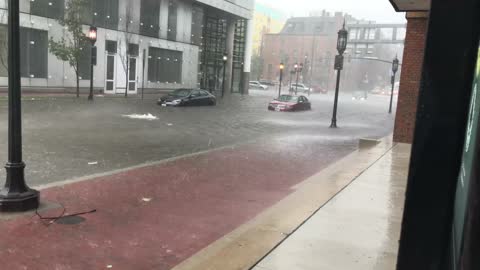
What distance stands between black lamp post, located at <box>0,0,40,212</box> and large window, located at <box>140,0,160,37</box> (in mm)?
37075

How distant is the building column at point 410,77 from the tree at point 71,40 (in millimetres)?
22607

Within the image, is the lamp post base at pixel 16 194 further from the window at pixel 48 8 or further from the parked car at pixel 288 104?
the window at pixel 48 8

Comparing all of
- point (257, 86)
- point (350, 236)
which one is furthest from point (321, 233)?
point (257, 86)

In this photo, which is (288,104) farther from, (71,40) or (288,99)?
(71,40)

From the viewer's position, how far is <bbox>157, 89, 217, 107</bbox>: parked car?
102 ft

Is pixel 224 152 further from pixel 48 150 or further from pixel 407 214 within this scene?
pixel 407 214

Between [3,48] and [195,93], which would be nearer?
[3,48]

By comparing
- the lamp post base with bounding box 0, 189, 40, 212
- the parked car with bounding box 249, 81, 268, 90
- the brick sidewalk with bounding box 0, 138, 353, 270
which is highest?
the lamp post base with bounding box 0, 189, 40, 212

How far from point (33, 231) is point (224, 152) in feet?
23.8

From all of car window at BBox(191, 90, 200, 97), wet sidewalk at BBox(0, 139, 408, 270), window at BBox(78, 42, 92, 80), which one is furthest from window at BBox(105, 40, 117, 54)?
wet sidewalk at BBox(0, 139, 408, 270)

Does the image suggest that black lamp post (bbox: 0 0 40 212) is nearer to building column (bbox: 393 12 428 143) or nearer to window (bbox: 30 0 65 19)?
building column (bbox: 393 12 428 143)

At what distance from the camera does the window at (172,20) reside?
45719mm

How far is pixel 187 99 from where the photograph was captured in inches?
1255

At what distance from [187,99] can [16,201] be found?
25.8 meters
